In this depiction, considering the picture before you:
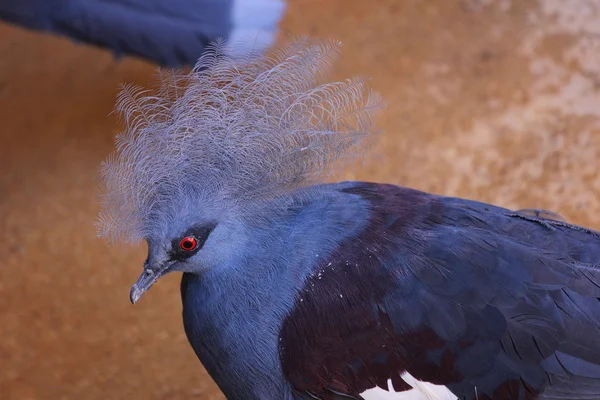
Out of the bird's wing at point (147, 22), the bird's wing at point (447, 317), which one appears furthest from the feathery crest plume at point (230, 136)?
the bird's wing at point (147, 22)

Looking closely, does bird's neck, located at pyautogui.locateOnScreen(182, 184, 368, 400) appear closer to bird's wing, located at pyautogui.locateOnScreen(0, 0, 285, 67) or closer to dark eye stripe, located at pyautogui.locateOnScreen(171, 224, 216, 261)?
dark eye stripe, located at pyautogui.locateOnScreen(171, 224, 216, 261)

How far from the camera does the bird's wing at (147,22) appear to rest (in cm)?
329

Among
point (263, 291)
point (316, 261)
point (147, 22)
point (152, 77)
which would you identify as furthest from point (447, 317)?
point (152, 77)

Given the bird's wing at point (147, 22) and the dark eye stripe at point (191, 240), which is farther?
the bird's wing at point (147, 22)

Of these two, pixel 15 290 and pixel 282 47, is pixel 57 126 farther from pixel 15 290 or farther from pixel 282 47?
pixel 282 47

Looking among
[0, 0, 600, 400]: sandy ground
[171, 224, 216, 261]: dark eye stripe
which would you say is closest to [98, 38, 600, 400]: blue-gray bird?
[171, 224, 216, 261]: dark eye stripe

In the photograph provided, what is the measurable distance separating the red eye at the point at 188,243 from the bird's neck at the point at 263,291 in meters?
0.11

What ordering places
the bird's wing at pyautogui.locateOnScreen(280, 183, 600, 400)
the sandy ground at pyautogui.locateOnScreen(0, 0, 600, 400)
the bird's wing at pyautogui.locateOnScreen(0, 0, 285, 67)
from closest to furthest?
the bird's wing at pyautogui.locateOnScreen(280, 183, 600, 400), the sandy ground at pyautogui.locateOnScreen(0, 0, 600, 400), the bird's wing at pyautogui.locateOnScreen(0, 0, 285, 67)

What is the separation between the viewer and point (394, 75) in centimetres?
397

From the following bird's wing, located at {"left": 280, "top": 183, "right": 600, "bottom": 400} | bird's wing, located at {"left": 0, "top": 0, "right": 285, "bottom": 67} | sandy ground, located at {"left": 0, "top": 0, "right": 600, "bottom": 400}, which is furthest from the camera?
bird's wing, located at {"left": 0, "top": 0, "right": 285, "bottom": 67}

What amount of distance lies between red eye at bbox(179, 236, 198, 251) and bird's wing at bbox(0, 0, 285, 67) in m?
1.52

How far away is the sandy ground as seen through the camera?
9.46 feet

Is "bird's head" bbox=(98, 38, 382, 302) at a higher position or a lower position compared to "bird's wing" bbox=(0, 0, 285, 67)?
lower

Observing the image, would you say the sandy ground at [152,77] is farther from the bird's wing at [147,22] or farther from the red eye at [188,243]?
the red eye at [188,243]
